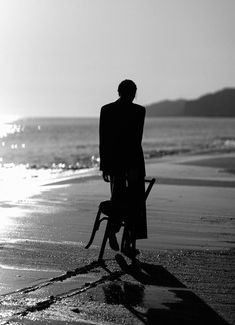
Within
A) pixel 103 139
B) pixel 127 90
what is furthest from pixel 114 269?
pixel 127 90

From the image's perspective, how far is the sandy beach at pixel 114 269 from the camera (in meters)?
5.59

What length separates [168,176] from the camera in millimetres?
20312

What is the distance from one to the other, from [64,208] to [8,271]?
5.56 m

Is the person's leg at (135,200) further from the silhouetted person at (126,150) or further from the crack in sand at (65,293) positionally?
the crack in sand at (65,293)

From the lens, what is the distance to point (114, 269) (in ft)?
23.7

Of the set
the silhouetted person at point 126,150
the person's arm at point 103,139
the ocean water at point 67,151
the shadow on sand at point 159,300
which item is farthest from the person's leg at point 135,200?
the ocean water at point 67,151

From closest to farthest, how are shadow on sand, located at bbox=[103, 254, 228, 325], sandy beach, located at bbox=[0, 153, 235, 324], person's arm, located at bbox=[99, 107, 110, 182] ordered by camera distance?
shadow on sand, located at bbox=[103, 254, 228, 325]
sandy beach, located at bbox=[0, 153, 235, 324]
person's arm, located at bbox=[99, 107, 110, 182]

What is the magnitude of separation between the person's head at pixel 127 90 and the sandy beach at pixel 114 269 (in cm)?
164

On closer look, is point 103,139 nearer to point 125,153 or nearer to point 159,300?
point 125,153

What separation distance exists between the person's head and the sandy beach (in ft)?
5.37

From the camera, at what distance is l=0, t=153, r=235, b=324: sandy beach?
5.59m

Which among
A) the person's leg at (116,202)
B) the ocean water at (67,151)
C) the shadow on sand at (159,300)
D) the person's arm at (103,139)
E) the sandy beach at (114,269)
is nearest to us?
the shadow on sand at (159,300)

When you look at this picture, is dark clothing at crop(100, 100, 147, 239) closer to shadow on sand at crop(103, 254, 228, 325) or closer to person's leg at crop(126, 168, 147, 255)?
person's leg at crop(126, 168, 147, 255)

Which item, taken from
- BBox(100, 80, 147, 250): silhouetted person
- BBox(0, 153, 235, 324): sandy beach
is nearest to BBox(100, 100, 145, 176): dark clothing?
BBox(100, 80, 147, 250): silhouetted person
